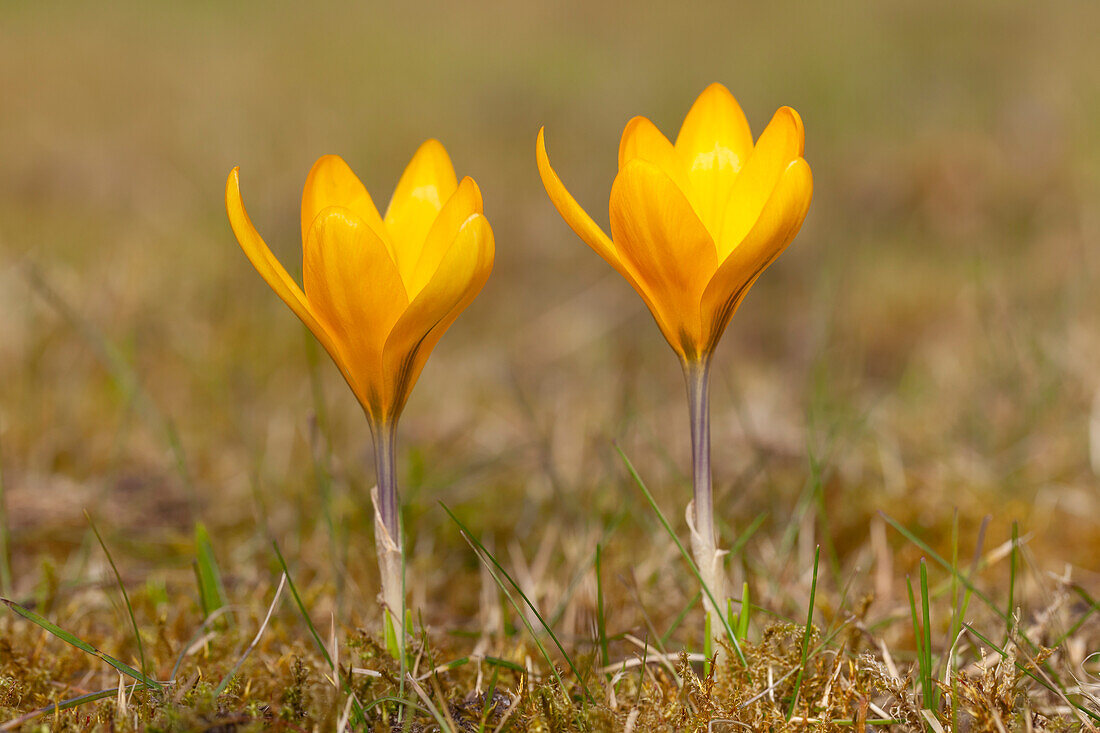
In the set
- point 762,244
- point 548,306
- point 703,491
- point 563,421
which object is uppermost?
point 762,244

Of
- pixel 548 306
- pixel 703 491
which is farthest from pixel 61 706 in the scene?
pixel 548 306

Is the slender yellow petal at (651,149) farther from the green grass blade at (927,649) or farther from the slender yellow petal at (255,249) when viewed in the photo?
the green grass blade at (927,649)

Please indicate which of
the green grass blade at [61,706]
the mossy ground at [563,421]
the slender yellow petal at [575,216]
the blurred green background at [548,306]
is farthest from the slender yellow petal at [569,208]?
the green grass blade at [61,706]

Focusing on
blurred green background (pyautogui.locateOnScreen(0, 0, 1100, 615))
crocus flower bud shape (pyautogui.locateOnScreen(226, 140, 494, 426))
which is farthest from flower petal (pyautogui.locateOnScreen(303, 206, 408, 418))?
blurred green background (pyautogui.locateOnScreen(0, 0, 1100, 615))

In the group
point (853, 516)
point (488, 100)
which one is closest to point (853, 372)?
point (853, 516)

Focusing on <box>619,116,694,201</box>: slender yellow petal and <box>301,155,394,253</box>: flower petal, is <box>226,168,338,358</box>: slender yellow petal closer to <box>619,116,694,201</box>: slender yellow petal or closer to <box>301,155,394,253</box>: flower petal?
<box>301,155,394,253</box>: flower petal

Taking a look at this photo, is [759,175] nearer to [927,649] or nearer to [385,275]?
[385,275]

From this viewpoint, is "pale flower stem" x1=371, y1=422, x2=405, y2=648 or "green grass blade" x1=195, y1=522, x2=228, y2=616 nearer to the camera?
"pale flower stem" x1=371, y1=422, x2=405, y2=648
